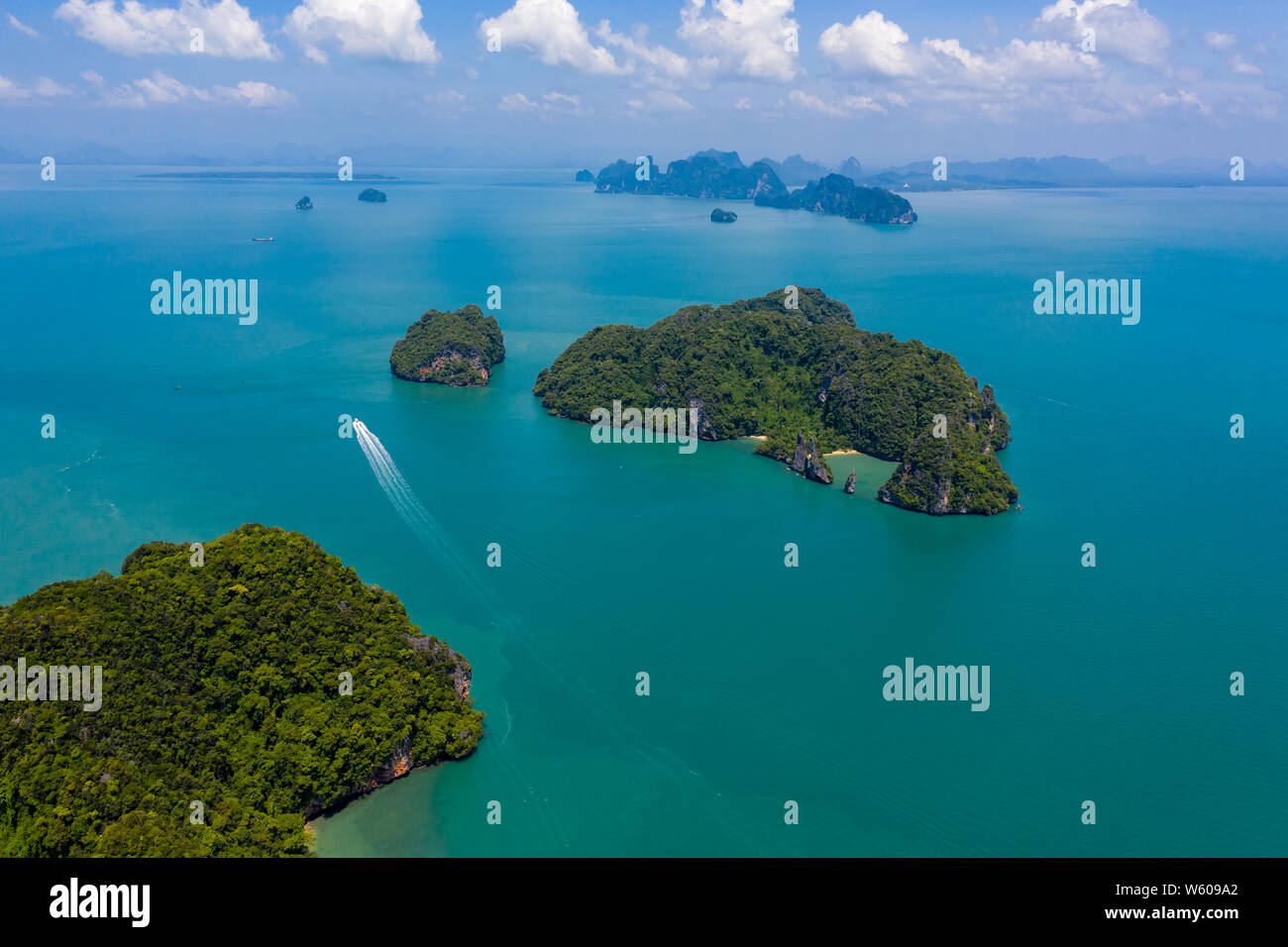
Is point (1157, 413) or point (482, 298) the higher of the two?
point (482, 298)

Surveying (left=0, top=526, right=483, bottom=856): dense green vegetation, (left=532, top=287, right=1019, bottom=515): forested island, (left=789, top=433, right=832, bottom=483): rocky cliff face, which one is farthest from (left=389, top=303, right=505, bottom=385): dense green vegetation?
(left=0, top=526, right=483, bottom=856): dense green vegetation

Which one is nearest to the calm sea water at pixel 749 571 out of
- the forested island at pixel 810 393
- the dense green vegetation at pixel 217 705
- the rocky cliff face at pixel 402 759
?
the rocky cliff face at pixel 402 759

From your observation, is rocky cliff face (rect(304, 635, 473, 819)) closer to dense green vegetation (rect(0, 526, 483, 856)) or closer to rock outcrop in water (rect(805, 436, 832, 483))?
dense green vegetation (rect(0, 526, 483, 856))

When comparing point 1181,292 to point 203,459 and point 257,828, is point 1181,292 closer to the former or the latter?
point 203,459

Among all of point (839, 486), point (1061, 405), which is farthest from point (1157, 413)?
point (839, 486)

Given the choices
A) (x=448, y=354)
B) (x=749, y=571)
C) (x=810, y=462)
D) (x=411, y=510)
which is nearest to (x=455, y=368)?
(x=448, y=354)

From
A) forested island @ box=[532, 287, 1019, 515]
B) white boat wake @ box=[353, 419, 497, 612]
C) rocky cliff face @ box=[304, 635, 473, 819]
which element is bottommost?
rocky cliff face @ box=[304, 635, 473, 819]
